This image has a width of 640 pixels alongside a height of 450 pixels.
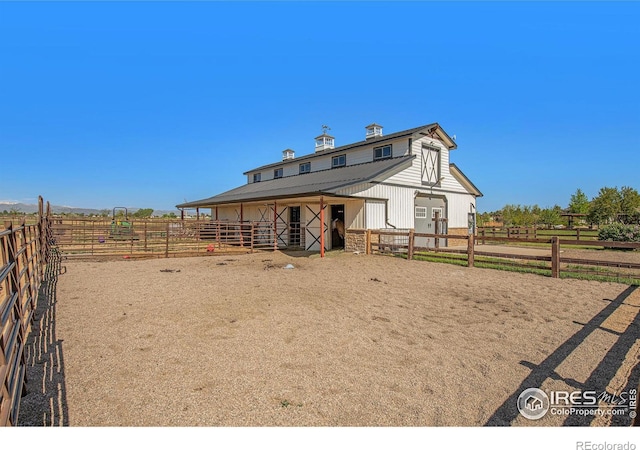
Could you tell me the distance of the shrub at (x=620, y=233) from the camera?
57.6 feet

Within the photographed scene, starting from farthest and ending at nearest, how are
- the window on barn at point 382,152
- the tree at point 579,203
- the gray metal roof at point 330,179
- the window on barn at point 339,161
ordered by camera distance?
the tree at point 579,203, the window on barn at point 339,161, the window on barn at point 382,152, the gray metal roof at point 330,179

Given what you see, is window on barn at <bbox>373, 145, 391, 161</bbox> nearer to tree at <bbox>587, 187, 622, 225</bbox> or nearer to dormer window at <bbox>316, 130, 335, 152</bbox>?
dormer window at <bbox>316, 130, 335, 152</bbox>

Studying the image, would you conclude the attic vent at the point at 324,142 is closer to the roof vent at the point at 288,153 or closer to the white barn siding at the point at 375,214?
the roof vent at the point at 288,153

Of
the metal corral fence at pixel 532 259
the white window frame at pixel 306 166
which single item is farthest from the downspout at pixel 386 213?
the white window frame at pixel 306 166

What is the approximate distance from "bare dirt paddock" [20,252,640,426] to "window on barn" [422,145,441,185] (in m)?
11.1

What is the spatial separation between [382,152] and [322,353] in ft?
54.8

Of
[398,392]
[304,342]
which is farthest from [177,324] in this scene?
[398,392]

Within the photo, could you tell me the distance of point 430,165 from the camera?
18.6 meters

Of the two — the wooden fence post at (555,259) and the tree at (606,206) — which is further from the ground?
the tree at (606,206)

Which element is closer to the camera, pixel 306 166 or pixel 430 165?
pixel 430 165

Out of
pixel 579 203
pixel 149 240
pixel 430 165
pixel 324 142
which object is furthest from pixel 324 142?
pixel 579 203

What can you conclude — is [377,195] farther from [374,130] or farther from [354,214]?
[374,130]
